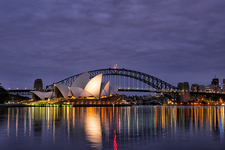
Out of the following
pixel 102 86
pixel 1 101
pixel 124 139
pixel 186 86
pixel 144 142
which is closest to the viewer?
pixel 144 142

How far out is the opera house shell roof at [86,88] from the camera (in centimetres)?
10562

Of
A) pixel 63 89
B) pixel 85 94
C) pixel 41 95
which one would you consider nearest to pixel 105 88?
pixel 85 94

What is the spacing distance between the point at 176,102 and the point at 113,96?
41.3 meters

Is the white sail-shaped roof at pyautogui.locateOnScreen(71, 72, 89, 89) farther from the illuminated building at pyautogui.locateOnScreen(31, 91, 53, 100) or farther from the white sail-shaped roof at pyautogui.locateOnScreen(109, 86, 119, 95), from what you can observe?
the illuminated building at pyautogui.locateOnScreen(31, 91, 53, 100)

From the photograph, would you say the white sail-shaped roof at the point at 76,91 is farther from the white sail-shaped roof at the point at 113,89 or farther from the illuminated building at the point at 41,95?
the illuminated building at the point at 41,95

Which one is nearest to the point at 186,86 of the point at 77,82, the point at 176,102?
the point at 176,102

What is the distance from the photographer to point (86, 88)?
10744cm

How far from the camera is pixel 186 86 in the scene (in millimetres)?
140500

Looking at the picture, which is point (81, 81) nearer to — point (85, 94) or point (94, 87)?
point (85, 94)

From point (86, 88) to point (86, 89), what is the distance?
445 millimetres

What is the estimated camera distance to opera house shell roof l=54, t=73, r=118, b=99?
347ft

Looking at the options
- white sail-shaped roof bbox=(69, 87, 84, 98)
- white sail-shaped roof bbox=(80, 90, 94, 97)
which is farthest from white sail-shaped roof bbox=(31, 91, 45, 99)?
white sail-shaped roof bbox=(80, 90, 94, 97)

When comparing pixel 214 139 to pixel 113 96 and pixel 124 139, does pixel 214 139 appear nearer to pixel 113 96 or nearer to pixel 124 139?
pixel 124 139

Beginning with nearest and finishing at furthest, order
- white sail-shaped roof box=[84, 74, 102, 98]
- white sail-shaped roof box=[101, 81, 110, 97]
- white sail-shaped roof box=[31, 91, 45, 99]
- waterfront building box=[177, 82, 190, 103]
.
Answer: white sail-shaped roof box=[84, 74, 102, 98] → white sail-shaped roof box=[101, 81, 110, 97] → white sail-shaped roof box=[31, 91, 45, 99] → waterfront building box=[177, 82, 190, 103]
